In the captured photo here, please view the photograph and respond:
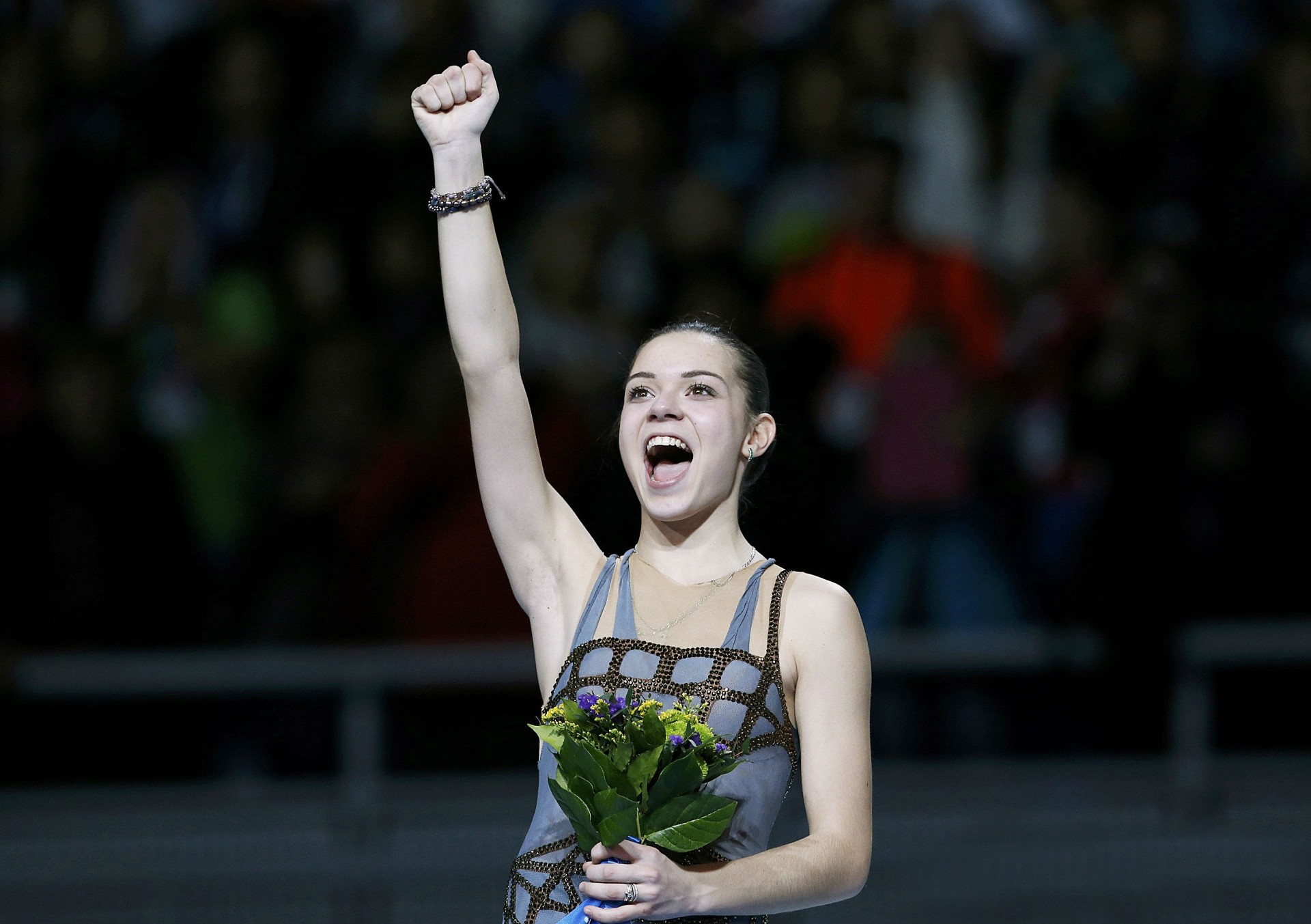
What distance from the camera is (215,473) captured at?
498 cm

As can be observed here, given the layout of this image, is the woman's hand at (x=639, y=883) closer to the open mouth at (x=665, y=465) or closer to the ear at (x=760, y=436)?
the open mouth at (x=665, y=465)

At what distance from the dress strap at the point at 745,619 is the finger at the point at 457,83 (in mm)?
768

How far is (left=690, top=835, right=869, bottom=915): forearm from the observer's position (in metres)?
1.84

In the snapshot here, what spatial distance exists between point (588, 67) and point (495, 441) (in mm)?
3794

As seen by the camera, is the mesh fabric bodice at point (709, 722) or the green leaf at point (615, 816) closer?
the green leaf at point (615, 816)

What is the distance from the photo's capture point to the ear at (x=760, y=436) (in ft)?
7.45

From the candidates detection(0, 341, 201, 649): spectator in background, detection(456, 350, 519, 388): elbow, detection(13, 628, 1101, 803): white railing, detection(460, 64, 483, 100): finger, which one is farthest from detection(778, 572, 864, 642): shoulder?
detection(0, 341, 201, 649): spectator in background

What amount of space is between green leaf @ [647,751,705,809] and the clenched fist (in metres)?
0.92

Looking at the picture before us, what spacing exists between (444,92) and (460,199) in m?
0.15

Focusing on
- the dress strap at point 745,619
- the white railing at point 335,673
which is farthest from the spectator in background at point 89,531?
the dress strap at point 745,619

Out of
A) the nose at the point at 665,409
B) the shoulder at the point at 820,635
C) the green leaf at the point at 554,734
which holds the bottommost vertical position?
the green leaf at the point at 554,734

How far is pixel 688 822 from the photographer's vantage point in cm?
184

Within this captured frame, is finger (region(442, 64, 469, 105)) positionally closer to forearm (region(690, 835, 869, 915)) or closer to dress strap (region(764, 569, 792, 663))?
dress strap (region(764, 569, 792, 663))

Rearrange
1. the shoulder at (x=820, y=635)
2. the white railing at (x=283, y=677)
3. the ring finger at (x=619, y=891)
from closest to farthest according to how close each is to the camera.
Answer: the ring finger at (x=619, y=891) → the shoulder at (x=820, y=635) → the white railing at (x=283, y=677)
